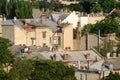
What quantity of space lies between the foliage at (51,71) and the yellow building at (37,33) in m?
17.4

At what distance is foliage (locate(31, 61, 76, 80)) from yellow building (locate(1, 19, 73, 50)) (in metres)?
17.4

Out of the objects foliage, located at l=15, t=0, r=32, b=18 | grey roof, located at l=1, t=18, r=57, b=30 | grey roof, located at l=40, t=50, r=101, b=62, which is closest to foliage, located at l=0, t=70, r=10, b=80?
grey roof, located at l=40, t=50, r=101, b=62

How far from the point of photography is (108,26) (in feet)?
250

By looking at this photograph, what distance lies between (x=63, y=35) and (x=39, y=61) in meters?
18.4

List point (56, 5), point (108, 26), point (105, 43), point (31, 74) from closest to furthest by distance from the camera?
point (31, 74)
point (105, 43)
point (108, 26)
point (56, 5)

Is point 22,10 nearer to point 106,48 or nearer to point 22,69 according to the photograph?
point 106,48

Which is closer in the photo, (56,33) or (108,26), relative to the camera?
(56,33)

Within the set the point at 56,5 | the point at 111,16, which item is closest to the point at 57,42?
the point at 111,16

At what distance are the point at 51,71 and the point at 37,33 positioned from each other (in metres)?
19.2

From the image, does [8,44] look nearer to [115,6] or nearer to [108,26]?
[108,26]

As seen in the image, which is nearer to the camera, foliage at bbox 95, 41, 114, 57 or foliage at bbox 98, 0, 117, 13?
foliage at bbox 95, 41, 114, 57

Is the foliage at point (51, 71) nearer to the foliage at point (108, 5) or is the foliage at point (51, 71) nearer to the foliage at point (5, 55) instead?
the foliage at point (5, 55)

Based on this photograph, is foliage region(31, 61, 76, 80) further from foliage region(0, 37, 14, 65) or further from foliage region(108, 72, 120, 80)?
foliage region(0, 37, 14, 65)

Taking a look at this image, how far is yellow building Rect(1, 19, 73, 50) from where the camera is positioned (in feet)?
208
